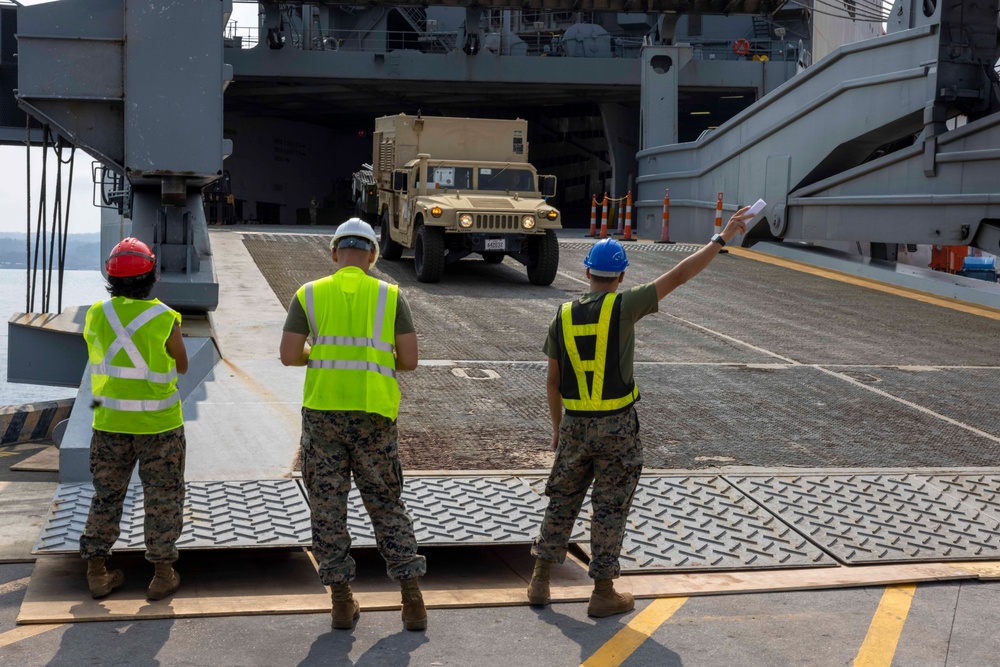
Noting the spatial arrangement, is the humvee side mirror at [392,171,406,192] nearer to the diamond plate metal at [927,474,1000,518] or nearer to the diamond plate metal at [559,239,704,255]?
the diamond plate metal at [559,239,704,255]

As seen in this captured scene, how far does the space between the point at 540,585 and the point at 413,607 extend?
61 cm

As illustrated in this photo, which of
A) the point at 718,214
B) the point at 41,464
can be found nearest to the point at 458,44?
the point at 718,214

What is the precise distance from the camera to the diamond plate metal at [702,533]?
18.0ft

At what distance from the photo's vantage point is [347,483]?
15.1 feet

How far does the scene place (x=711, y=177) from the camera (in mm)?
22500

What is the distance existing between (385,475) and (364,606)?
0.68 meters

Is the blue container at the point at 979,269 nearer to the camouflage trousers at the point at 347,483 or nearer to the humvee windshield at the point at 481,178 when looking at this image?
the humvee windshield at the point at 481,178

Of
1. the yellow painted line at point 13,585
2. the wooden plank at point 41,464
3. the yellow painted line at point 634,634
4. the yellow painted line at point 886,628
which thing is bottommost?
the wooden plank at point 41,464

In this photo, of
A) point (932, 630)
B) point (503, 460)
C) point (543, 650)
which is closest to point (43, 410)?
point (503, 460)

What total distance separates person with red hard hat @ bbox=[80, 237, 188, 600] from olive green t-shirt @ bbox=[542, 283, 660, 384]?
1684 mm

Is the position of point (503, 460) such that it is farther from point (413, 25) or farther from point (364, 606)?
point (413, 25)

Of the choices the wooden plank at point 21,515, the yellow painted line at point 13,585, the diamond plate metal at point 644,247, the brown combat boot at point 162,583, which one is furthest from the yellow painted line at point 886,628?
the diamond plate metal at point 644,247

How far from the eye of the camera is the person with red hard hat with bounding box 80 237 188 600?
4.99 metres

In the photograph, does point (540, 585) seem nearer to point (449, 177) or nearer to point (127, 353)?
point (127, 353)
